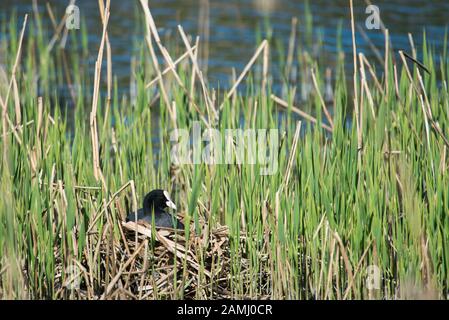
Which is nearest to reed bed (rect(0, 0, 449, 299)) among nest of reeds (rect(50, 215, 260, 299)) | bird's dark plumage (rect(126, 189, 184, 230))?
nest of reeds (rect(50, 215, 260, 299))

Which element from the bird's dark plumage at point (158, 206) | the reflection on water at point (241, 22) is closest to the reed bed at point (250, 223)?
the bird's dark plumage at point (158, 206)

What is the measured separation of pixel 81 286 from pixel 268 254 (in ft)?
2.83

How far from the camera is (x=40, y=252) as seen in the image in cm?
396

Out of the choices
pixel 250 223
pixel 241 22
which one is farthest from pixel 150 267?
pixel 241 22

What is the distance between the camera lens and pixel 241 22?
35.3 feet

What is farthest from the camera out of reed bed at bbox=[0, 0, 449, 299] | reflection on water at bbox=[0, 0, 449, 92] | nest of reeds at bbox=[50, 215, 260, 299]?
reflection on water at bbox=[0, 0, 449, 92]

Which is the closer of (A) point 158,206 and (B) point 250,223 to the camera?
(B) point 250,223

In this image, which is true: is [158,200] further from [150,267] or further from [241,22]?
[241,22]

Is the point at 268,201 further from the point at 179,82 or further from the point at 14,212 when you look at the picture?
the point at 14,212

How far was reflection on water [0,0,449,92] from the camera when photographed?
949 centimetres

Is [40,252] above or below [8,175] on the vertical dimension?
below

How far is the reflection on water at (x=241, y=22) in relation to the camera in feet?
31.1

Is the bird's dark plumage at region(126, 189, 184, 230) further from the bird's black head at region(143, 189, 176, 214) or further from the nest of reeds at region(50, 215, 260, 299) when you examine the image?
the nest of reeds at region(50, 215, 260, 299)
